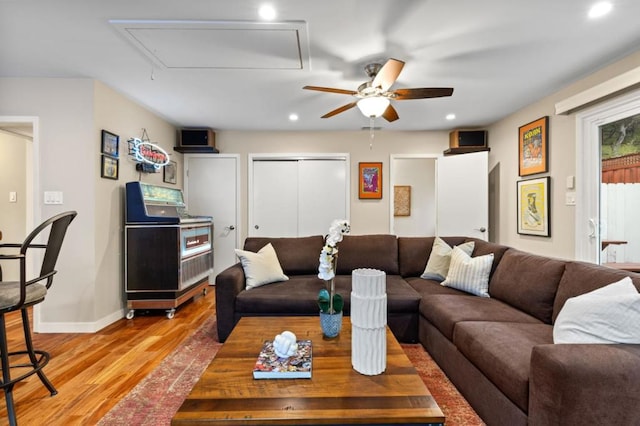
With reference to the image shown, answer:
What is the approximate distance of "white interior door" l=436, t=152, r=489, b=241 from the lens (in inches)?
176

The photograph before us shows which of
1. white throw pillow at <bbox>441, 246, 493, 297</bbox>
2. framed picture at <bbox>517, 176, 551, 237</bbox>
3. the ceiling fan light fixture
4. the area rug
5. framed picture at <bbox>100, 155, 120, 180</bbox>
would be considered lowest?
the area rug

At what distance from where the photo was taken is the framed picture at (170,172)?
4278mm

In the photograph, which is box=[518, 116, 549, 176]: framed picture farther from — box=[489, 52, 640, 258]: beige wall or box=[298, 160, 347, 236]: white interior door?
box=[298, 160, 347, 236]: white interior door

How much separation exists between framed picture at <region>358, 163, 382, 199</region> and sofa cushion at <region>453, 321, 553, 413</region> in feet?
10.2

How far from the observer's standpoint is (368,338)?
1320mm

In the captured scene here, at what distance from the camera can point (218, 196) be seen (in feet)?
16.1

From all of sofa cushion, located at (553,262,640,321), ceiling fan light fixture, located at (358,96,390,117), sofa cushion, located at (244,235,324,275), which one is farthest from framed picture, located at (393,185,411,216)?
sofa cushion, located at (553,262,640,321)

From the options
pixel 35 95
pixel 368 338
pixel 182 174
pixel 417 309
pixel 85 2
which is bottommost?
pixel 417 309

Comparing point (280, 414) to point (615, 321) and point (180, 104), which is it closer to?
point (615, 321)

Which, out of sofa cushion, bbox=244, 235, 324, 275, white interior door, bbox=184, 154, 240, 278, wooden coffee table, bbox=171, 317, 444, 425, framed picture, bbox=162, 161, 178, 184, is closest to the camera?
wooden coffee table, bbox=171, 317, 444, 425

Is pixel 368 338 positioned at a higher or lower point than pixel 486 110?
lower

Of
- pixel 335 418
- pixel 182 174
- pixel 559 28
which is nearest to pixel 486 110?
pixel 559 28

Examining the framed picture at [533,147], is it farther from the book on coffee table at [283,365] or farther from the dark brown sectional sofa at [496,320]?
the book on coffee table at [283,365]

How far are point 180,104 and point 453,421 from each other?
398cm
